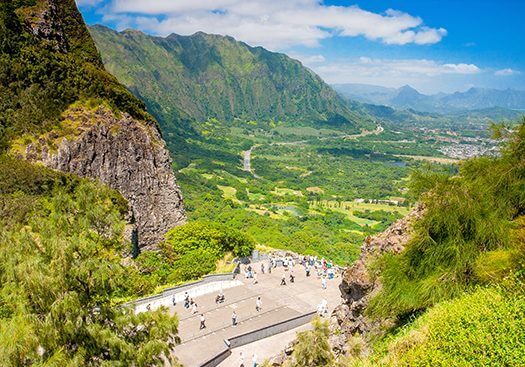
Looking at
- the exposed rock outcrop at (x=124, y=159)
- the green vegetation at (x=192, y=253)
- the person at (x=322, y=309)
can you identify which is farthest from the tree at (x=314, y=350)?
the exposed rock outcrop at (x=124, y=159)

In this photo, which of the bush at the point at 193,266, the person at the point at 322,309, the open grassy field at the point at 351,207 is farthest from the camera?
the open grassy field at the point at 351,207

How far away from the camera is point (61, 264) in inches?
408

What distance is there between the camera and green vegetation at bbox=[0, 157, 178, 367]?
9875mm

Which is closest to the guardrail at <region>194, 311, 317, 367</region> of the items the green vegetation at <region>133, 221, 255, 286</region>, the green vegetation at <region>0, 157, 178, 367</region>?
the green vegetation at <region>0, 157, 178, 367</region>

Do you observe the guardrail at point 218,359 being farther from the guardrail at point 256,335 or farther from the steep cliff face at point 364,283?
the steep cliff face at point 364,283

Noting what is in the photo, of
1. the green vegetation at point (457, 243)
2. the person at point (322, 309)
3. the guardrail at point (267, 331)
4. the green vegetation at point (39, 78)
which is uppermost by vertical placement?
the green vegetation at point (39, 78)

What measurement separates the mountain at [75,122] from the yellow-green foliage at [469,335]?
92.3 ft

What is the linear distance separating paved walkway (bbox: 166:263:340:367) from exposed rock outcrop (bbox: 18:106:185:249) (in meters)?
13.9

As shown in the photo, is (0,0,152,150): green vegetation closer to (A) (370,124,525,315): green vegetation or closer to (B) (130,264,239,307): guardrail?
(B) (130,264,239,307): guardrail

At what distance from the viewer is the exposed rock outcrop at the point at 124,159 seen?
37062 mm

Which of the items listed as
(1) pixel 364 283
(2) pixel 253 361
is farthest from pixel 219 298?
(1) pixel 364 283

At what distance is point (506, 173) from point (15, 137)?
1456 inches

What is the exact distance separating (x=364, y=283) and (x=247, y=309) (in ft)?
38.9

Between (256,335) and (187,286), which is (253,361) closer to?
(256,335)
